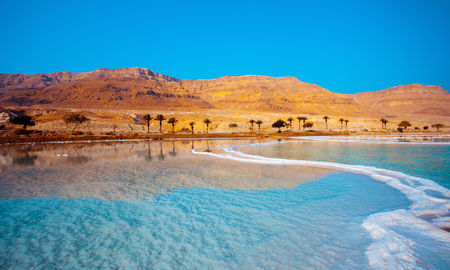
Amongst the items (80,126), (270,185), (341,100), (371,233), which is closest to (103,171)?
(270,185)

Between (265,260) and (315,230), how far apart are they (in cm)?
199

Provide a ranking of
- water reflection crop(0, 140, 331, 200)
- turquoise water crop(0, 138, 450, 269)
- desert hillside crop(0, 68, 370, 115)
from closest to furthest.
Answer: turquoise water crop(0, 138, 450, 269), water reflection crop(0, 140, 331, 200), desert hillside crop(0, 68, 370, 115)

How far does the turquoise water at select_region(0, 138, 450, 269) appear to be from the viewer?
5.11 metres

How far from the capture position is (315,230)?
20.8 ft

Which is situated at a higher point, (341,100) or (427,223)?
(341,100)

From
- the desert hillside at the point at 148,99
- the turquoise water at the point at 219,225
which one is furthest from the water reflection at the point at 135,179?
the desert hillside at the point at 148,99

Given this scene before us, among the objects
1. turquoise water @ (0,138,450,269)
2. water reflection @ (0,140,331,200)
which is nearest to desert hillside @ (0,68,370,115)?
water reflection @ (0,140,331,200)

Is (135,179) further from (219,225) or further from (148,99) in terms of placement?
(148,99)

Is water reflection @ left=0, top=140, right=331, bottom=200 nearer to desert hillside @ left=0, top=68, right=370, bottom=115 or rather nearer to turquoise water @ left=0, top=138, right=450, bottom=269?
turquoise water @ left=0, top=138, right=450, bottom=269

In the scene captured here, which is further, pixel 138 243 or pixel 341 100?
pixel 341 100

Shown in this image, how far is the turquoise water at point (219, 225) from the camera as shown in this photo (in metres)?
5.11

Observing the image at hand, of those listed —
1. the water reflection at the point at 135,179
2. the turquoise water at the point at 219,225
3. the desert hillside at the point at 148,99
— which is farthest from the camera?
the desert hillside at the point at 148,99

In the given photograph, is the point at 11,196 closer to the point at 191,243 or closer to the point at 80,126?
the point at 191,243

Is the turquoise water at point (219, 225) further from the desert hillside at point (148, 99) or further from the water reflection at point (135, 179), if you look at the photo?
the desert hillside at point (148, 99)
